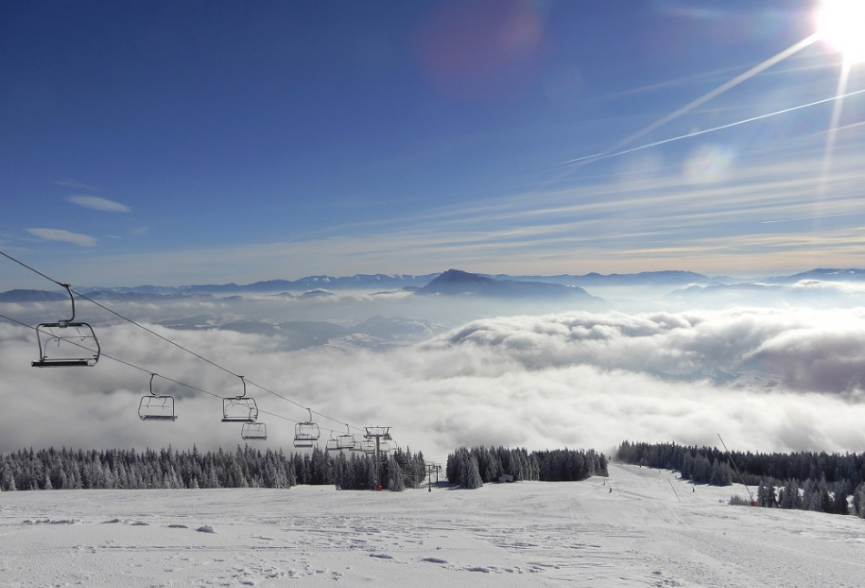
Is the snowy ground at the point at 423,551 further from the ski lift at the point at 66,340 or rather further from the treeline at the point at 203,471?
the treeline at the point at 203,471

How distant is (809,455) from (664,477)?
2647 centimetres

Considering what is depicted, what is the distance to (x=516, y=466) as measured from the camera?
8000cm

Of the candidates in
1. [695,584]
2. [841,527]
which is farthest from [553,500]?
[695,584]

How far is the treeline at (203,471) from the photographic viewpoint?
6988cm

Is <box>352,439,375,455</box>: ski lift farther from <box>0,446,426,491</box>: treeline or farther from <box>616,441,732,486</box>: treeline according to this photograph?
<box>616,441,732,486</box>: treeline

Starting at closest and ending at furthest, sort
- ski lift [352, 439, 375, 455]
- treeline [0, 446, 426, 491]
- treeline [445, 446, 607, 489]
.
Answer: ski lift [352, 439, 375, 455] < treeline [0, 446, 426, 491] < treeline [445, 446, 607, 489]

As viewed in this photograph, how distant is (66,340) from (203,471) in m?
83.3

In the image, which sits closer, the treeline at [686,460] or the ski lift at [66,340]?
the ski lift at [66,340]

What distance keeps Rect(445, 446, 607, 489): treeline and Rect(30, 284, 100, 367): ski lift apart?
206 feet

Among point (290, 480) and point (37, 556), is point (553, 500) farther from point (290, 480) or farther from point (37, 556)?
point (290, 480)

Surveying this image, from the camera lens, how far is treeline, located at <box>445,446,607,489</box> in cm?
7369

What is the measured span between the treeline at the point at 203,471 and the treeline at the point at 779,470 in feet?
146

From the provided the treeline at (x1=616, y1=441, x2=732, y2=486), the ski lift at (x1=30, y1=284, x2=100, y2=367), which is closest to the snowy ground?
the ski lift at (x1=30, y1=284, x2=100, y2=367)

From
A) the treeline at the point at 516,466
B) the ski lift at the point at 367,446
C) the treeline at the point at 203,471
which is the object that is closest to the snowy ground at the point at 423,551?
the ski lift at the point at 367,446
